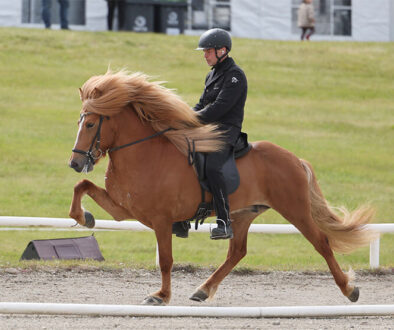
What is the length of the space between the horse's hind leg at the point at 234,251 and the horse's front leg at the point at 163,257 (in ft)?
1.77

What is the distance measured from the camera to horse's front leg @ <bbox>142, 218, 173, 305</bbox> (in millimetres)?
7195

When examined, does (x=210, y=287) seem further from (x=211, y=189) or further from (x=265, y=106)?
(x=265, y=106)

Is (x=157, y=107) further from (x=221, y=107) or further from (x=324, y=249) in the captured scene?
(x=324, y=249)

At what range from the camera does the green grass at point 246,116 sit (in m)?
13.8

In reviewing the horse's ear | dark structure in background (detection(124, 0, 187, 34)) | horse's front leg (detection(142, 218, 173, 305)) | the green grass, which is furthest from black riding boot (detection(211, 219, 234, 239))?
dark structure in background (detection(124, 0, 187, 34))

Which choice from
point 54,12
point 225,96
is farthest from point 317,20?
point 225,96

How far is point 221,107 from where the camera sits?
293 inches

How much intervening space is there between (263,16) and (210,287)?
2751 centimetres

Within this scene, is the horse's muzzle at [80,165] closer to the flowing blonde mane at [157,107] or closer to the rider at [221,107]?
the flowing blonde mane at [157,107]

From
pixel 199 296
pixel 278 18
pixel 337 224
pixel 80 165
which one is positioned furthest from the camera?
pixel 278 18

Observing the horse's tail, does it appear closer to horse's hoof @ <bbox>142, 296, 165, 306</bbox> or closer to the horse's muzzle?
horse's hoof @ <bbox>142, 296, 165, 306</bbox>

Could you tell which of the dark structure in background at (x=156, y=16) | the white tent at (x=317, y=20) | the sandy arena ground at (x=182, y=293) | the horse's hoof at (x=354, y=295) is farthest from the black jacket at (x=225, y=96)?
the white tent at (x=317, y=20)

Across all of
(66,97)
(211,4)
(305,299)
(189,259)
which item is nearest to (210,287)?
(305,299)

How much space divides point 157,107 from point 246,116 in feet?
47.8
